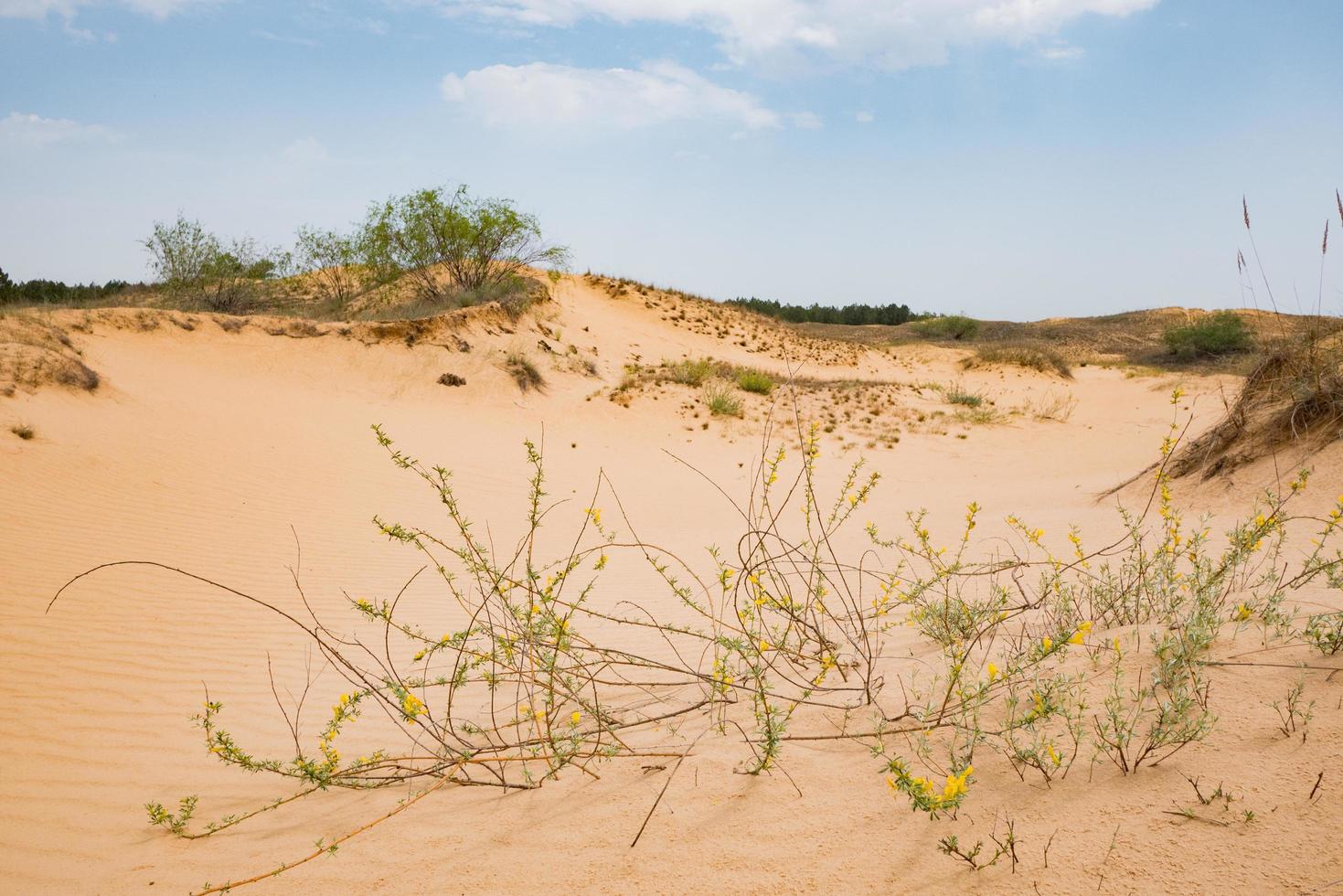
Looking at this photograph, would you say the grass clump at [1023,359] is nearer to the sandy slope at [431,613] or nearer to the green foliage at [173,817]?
the sandy slope at [431,613]

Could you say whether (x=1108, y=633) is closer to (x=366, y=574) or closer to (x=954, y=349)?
(x=366, y=574)

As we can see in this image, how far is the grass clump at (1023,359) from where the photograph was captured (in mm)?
23828

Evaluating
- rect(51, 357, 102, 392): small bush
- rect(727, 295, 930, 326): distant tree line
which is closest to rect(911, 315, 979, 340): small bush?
rect(727, 295, 930, 326): distant tree line

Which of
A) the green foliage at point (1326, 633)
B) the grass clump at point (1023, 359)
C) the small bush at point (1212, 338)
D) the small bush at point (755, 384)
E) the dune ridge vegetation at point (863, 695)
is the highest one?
the small bush at point (1212, 338)

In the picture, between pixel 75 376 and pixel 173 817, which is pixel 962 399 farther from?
pixel 173 817

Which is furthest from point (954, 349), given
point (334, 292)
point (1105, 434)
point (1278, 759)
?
point (1278, 759)

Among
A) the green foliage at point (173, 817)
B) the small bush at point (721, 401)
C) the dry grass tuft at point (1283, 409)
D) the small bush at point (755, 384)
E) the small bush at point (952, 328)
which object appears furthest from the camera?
the small bush at point (952, 328)

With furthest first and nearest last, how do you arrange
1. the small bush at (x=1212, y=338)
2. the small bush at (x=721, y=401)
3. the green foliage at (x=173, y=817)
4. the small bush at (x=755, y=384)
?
1. the small bush at (x=1212, y=338)
2. the small bush at (x=755, y=384)
3. the small bush at (x=721, y=401)
4. the green foliage at (x=173, y=817)

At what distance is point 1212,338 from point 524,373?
24.8m

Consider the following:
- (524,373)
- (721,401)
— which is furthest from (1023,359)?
(524,373)

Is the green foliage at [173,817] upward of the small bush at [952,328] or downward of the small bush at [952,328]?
downward

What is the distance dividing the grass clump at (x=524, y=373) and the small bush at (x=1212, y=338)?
74.5 ft

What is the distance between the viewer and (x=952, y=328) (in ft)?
115

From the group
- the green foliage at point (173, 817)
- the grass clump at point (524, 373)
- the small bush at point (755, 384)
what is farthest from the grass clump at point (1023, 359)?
the green foliage at point (173, 817)
